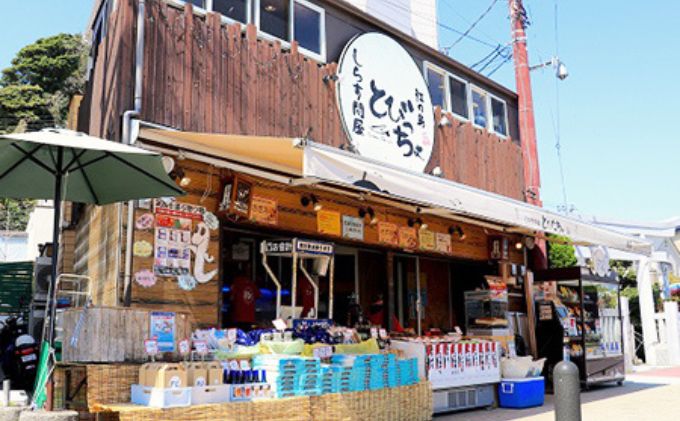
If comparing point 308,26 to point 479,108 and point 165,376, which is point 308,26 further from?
point 165,376

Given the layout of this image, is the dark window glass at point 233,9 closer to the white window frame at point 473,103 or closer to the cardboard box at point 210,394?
the cardboard box at point 210,394

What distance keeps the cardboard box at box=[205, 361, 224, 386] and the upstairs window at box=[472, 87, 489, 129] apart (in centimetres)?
846

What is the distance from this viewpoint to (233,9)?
8.46 meters

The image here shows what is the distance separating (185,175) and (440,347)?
394cm

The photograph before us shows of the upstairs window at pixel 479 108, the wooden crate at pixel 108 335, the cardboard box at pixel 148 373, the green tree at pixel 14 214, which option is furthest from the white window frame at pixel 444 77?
the green tree at pixel 14 214

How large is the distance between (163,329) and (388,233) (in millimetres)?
4892

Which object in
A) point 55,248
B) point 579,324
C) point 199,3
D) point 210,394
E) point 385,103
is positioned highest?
point 199,3

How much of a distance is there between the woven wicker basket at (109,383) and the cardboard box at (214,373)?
2.07ft

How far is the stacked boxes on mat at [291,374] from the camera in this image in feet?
20.0

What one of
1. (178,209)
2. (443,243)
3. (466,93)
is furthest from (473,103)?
(178,209)

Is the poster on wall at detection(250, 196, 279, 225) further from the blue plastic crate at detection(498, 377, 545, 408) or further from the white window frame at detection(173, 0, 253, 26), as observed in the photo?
the blue plastic crate at detection(498, 377, 545, 408)

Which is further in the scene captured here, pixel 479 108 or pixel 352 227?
pixel 479 108

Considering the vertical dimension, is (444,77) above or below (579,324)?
above

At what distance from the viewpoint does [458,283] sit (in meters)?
13.3
